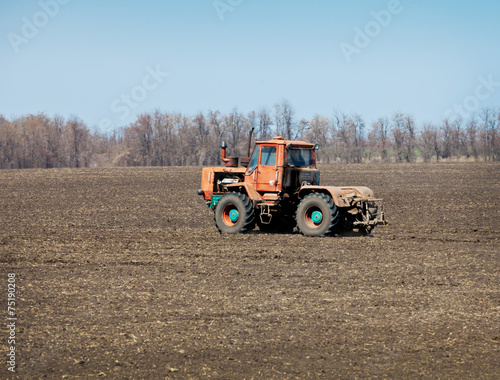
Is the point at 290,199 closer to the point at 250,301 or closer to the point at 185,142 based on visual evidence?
the point at 250,301

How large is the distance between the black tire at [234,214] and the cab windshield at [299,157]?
1.49m

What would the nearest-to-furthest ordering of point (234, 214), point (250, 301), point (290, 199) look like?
point (250, 301) → point (290, 199) → point (234, 214)

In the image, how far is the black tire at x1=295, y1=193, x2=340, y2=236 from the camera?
555 inches

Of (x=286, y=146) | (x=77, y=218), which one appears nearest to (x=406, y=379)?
(x=286, y=146)

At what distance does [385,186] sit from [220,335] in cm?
2537

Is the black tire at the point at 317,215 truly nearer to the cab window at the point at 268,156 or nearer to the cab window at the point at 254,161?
the cab window at the point at 268,156

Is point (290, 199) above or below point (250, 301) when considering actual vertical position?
above

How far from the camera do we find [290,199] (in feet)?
50.0

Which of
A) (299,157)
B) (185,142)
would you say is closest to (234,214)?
(299,157)

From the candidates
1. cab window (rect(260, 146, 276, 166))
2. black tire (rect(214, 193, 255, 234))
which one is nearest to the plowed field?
black tire (rect(214, 193, 255, 234))

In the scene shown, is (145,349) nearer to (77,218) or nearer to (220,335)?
(220,335)

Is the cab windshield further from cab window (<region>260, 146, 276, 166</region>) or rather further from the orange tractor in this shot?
A: cab window (<region>260, 146, 276, 166</region>)

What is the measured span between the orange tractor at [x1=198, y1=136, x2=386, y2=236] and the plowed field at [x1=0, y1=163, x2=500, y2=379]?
48cm

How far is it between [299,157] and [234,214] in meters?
2.24
